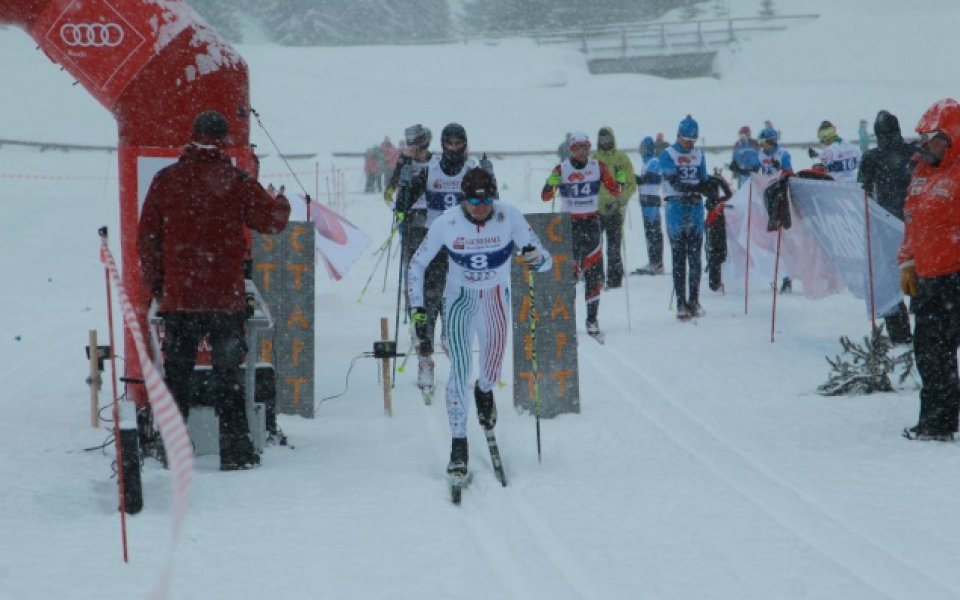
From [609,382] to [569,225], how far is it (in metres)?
1.72

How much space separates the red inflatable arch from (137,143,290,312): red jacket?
1321mm

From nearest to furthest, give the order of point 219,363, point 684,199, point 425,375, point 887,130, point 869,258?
point 219,363 → point 425,375 → point 869,258 → point 887,130 → point 684,199

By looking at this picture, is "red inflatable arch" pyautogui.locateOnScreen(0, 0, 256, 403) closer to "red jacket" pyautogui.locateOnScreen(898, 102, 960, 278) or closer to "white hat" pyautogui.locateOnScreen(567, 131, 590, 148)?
"white hat" pyautogui.locateOnScreen(567, 131, 590, 148)

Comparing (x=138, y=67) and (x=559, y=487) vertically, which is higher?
(x=138, y=67)

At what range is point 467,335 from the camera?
765cm

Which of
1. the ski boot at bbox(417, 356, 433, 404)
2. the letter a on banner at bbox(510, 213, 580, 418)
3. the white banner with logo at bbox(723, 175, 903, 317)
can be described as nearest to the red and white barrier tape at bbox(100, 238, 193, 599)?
the letter a on banner at bbox(510, 213, 580, 418)

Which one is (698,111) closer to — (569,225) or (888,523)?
(569,225)

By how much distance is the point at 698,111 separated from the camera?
49.4 meters

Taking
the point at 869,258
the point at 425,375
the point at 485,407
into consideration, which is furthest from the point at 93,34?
the point at 869,258

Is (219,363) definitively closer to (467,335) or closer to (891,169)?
(467,335)

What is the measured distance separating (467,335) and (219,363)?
1.65 meters

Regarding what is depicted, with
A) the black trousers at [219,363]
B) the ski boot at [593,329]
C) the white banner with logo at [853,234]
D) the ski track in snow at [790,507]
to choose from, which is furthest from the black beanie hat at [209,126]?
the ski boot at [593,329]

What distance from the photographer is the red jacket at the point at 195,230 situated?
23.7 feet

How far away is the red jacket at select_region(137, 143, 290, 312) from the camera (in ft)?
23.7
